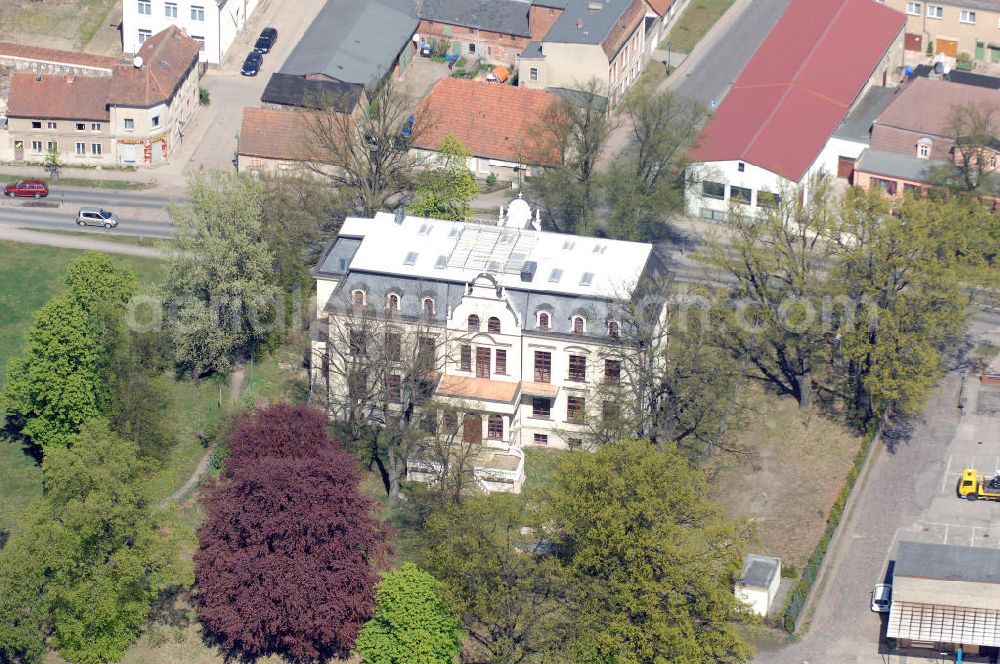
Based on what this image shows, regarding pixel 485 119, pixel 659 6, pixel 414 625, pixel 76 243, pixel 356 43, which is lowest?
pixel 414 625

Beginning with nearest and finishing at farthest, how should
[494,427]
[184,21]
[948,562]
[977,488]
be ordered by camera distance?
1. [948,562]
2. [977,488]
3. [494,427]
4. [184,21]

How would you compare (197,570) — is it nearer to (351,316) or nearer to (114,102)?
(351,316)

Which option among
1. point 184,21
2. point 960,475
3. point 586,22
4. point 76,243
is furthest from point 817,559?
point 184,21

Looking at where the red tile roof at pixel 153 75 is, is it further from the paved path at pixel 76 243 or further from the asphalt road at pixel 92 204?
the paved path at pixel 76 243

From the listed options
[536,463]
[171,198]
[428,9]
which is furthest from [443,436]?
[428,9]

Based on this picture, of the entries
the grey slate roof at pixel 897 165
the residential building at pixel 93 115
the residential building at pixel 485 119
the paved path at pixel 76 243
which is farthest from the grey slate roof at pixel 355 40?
the grey slate roof at pixel 897 165

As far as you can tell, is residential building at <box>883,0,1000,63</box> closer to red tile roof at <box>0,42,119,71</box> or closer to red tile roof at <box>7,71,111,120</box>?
red tile roof at <box>0,42,119,71</box>

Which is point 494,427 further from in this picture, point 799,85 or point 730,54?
point 730,54
